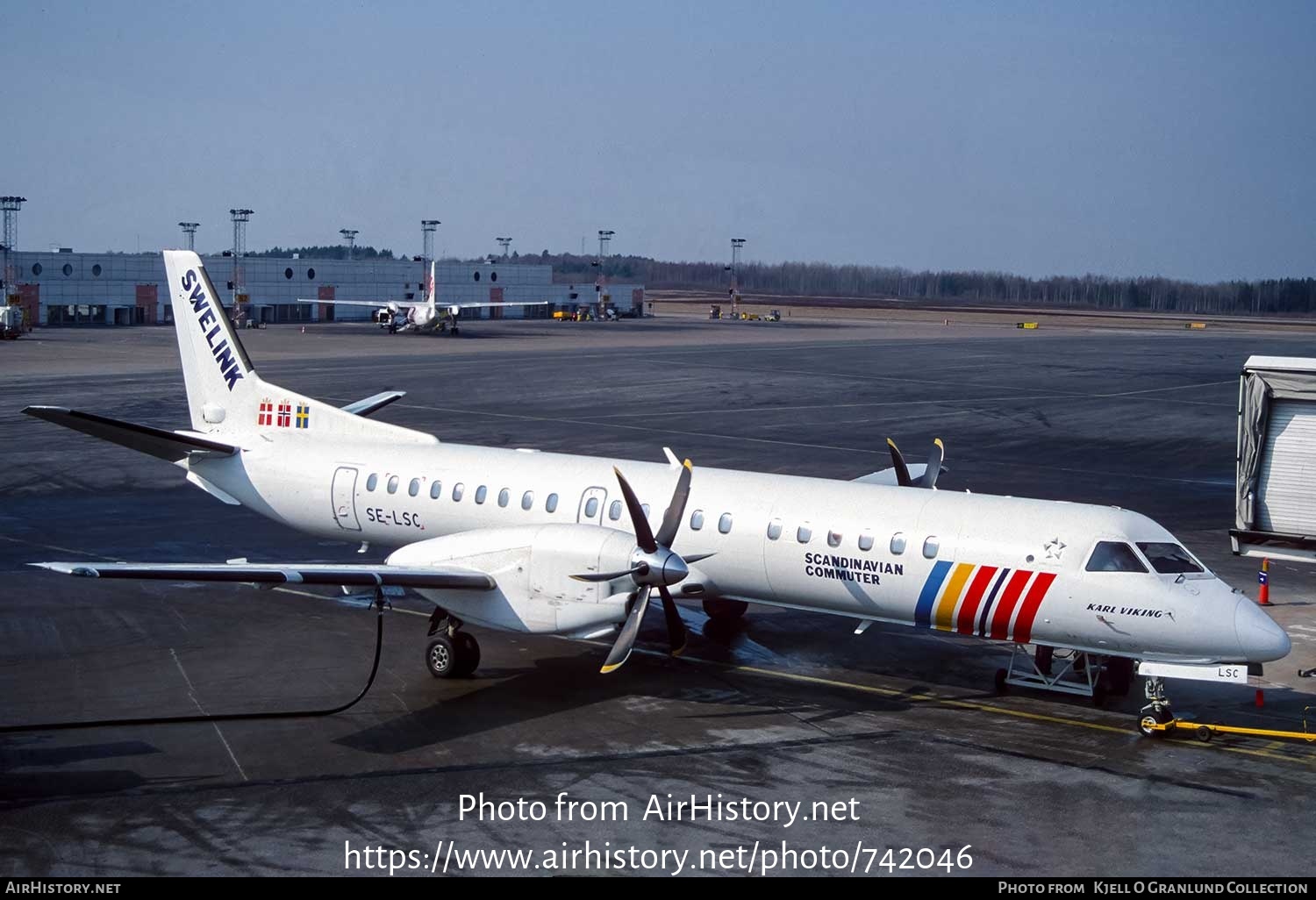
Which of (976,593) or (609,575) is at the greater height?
(609,575)

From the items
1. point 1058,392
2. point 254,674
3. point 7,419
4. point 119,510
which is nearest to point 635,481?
point 254,674

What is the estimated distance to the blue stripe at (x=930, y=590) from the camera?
18828 millimetres

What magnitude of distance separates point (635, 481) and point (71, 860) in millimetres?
11129

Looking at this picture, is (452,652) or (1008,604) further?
(452,652)

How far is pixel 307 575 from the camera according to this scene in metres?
17.9

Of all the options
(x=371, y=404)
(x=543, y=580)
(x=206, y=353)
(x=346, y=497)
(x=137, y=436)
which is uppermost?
(x=206, y=353)

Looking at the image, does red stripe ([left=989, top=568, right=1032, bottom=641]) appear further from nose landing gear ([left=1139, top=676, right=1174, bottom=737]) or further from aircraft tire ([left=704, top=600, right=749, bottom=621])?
aircraft tire ([left=704, top=600, right=749, bottom=621])

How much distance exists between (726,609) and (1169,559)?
8144 millimetres

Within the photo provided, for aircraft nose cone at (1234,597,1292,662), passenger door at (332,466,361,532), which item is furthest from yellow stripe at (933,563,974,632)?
passenger door at (332,466,361,532)

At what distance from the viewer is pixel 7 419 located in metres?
49.1

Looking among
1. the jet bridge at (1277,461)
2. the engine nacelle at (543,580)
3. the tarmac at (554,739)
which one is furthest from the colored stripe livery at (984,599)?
the jet bridge at (1277,461)

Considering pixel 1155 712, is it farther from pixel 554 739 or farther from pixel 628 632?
pixel 554 739

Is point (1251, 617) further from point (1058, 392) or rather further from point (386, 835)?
point (1058, 392)

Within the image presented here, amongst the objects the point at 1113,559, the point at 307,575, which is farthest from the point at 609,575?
the point at 1113,559
